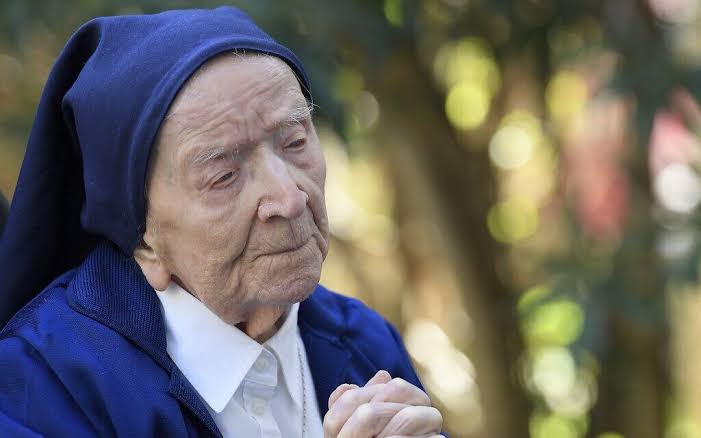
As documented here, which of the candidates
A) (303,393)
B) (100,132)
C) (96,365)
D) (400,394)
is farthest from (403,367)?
(100,132)

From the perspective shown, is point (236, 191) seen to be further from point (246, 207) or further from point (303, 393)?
point (303, 393)

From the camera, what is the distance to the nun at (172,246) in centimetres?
178

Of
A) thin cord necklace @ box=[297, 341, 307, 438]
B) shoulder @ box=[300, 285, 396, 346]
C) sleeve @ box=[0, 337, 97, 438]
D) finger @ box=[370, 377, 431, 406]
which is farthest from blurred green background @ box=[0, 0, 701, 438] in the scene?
sleeve @ box=[0, 337, 97, 438]

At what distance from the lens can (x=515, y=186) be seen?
522cm

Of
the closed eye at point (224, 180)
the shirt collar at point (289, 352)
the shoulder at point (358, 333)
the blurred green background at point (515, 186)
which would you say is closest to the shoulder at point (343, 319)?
the shoulder at point (358, 333)

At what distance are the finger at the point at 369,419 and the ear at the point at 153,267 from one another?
0.43m

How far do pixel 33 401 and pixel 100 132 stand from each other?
0.48 meters

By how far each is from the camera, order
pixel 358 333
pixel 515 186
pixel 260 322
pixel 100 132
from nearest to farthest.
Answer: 1. pixel 100 132
2. pixel 260 322
3. pixel 358 333
4. pixel 515 186

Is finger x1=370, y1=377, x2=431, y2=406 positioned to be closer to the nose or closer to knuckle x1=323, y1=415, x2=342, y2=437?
knuckle x1=323, y1=415, x2=342, y2=437

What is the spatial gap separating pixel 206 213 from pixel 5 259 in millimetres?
431

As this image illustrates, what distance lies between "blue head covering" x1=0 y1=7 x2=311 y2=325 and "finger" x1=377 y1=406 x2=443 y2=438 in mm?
570

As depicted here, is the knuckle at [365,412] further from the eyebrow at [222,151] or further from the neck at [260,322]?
the eyebrow at [222,151]

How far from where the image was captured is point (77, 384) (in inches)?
69.5

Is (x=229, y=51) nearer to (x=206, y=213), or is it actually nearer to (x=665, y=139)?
(x=206, y=213)
